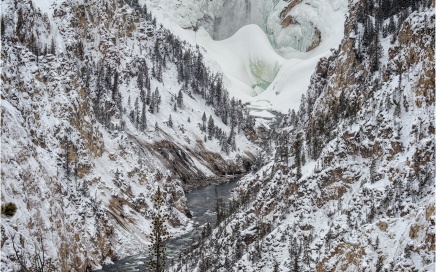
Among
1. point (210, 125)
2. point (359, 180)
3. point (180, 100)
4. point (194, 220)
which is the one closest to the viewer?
point (359, 180)

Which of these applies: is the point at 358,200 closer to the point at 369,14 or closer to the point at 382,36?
the point at 382,36

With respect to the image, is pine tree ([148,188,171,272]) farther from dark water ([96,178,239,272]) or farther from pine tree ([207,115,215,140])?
pine tree ([207,115,215,140])

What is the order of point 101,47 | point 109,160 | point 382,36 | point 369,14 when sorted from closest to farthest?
point 382,36, point 369,14, point 109,160, point 101,47

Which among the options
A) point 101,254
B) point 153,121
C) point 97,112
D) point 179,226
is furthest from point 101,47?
point 101,254

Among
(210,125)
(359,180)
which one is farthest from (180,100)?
(359,180)

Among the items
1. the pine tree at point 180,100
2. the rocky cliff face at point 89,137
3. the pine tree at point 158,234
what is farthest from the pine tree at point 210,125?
the pine tree at point 158,234

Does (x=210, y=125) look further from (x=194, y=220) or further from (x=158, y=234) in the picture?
(x=158, y=234)

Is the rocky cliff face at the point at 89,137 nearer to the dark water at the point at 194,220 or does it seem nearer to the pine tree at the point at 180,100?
the pine tree at the point at 180,100
